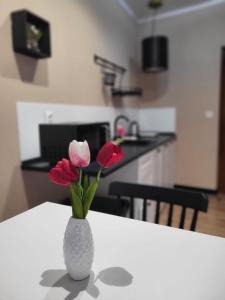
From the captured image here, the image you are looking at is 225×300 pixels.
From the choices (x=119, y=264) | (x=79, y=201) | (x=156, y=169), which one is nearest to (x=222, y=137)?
(x=156, y=169)

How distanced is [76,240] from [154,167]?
2072mm

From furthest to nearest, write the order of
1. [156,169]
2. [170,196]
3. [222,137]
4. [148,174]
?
1. [222,137]
2. [156,169]
3. [148,174]
4. [170,196]

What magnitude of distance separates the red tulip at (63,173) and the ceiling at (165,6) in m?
3.16

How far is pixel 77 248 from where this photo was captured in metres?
0.63

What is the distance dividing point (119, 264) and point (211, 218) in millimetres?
2113

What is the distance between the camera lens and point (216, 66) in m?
3.36

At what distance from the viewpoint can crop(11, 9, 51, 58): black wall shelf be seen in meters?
1.52

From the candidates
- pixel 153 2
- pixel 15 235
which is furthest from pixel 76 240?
pixel 153 2

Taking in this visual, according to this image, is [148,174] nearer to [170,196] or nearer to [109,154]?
[170,196]

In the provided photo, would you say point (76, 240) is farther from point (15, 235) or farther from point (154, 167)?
point (154, 167)

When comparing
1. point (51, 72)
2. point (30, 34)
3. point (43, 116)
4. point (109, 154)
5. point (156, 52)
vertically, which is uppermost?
point (156, 52)

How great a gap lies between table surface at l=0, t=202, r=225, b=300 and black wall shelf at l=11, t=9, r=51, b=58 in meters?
1.15

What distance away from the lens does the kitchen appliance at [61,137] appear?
5.15 ft

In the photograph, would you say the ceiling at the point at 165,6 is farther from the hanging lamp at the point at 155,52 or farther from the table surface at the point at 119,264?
the table surface at the point at 119,264
